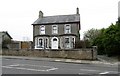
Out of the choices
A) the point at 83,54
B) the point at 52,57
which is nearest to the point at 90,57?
the point at 83,54

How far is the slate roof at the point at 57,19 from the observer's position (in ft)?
152

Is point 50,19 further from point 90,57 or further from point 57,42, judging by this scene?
point 90,57

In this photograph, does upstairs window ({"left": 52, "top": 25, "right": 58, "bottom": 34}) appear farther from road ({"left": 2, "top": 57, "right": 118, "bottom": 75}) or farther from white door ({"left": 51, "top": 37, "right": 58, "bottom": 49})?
road ({"left": 2, "top": 57, "right": 118, "bottom": 75})

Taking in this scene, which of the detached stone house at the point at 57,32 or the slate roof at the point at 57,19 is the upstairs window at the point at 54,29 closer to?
the detached stone house at the point at 57,32

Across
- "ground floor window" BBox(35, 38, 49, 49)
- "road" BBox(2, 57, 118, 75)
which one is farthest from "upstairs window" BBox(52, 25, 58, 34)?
"road" BBox(2, 57, 118, 75)

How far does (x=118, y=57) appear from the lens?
32.9 m

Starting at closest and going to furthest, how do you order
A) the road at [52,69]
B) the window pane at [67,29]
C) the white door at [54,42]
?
the road at [52,69]
the window pane at [67,29]
the white door at [54,42]

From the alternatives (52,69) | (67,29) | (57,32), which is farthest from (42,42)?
(52,69)

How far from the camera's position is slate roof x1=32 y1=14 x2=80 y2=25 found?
46.4 m

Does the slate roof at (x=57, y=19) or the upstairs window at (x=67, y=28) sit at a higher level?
the slate roof at (x=57, y=19)

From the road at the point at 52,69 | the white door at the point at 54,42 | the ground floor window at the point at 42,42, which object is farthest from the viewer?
the ground floor window at the point at 42,42

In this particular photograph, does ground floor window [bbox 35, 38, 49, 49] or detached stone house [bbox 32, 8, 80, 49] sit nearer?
detached stone house [bbox 32, 8, 80, 49]

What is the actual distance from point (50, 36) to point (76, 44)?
7.34m

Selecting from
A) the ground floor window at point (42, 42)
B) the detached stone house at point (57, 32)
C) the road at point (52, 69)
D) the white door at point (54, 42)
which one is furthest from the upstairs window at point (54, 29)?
the road at point (52, 69)
